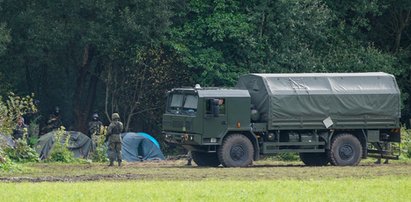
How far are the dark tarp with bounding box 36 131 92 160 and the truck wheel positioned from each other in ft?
26.0

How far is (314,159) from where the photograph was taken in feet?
126

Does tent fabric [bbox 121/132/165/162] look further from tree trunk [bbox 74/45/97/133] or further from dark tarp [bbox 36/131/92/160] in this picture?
tree trunk [bbox 74/45/97/133]

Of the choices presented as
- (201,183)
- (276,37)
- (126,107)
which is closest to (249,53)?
(276,37)

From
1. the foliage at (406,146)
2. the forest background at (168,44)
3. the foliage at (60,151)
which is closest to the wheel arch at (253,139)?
the foliage at (60,151)

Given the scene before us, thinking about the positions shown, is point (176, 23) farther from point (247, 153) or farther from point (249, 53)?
point (247, 153)

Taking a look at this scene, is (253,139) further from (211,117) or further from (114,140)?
(114,140)

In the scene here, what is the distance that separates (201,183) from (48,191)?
15.0 feet

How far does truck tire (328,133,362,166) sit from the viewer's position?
36875 millimetres

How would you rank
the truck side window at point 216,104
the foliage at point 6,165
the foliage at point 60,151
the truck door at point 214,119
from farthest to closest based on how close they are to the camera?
1. the foliage at point 60,151
2. the truck door at point 214,119
3. the truck side window at point 216,104
4. the foliage at point 6,165

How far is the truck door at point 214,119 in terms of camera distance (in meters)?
35.4

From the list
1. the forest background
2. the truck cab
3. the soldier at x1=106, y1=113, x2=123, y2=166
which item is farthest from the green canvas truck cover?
the forest background

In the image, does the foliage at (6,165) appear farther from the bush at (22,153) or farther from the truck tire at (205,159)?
the truck tire at (205,159)

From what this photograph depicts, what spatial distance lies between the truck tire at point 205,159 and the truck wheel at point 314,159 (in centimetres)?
333

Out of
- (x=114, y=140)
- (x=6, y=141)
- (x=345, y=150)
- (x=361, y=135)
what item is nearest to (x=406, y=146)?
(x=361, y=135)
